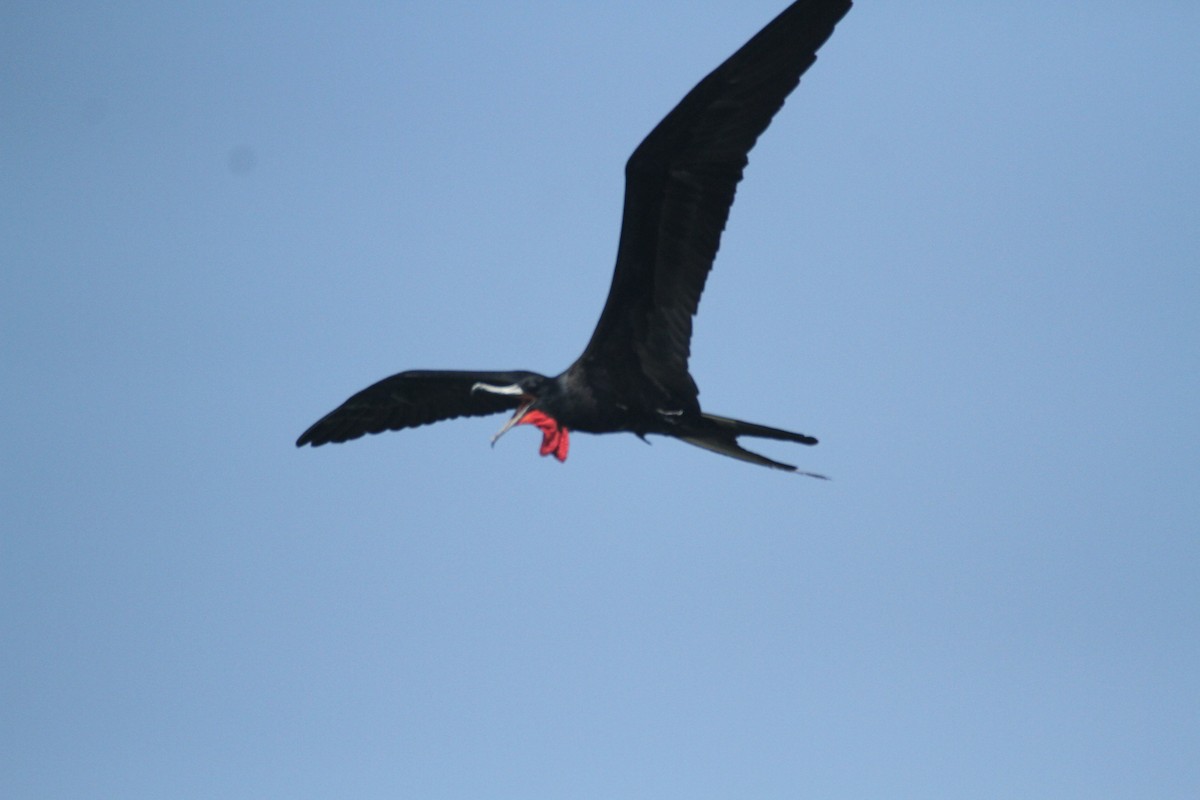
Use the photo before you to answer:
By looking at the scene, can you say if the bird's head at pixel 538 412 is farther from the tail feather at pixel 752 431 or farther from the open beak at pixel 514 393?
the tail feather at pixel 752 431

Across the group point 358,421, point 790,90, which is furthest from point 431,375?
point 790,90

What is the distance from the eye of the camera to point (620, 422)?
10.8m

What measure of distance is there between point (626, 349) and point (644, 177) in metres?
1.14

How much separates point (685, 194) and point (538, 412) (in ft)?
5.39

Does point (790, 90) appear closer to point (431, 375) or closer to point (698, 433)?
point (698, 433)

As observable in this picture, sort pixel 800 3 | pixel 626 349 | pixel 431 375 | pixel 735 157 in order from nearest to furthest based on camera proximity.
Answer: pixel 800 3 → pixel 735 157 → pixel 626 349 → pixel 431 375

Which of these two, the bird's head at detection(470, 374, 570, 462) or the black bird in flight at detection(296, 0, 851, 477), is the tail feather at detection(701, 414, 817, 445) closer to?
the black bird in flight at detection(296, 0, 851, 477)

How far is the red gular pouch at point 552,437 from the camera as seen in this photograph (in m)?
10.8

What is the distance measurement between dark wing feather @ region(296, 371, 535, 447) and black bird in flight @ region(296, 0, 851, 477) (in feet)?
Result: 2.14

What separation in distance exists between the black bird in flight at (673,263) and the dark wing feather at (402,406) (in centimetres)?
→ 65

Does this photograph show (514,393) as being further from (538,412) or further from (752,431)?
(752,431)

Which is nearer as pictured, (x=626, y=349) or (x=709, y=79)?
(x=709, y=79)

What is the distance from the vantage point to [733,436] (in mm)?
10609

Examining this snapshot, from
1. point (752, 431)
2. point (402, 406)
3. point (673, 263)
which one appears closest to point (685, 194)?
point (673, 263)
